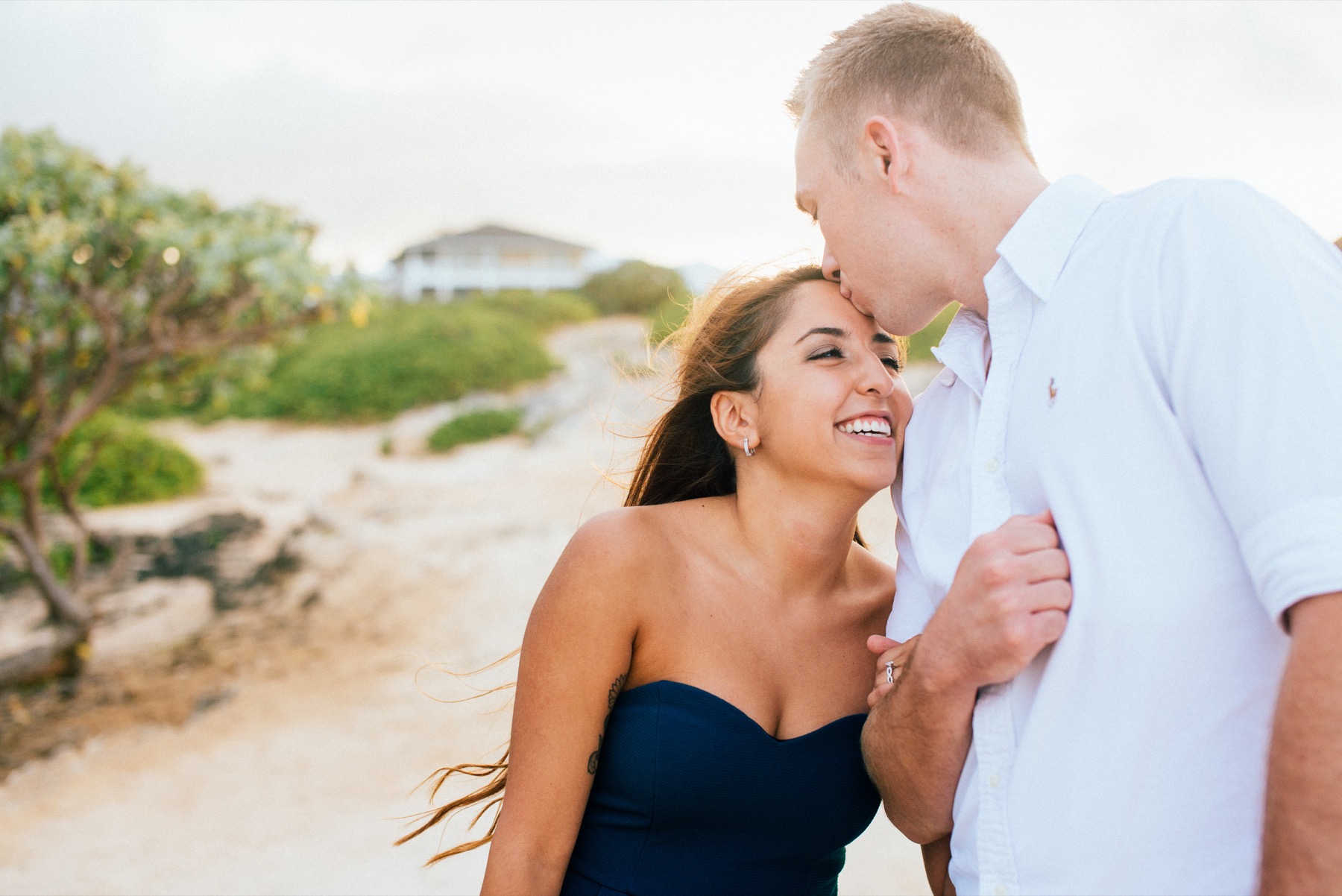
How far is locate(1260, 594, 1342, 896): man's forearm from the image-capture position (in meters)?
1.16

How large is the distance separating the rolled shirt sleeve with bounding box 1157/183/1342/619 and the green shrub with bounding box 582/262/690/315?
26.4 m

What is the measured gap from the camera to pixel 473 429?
18781 mm

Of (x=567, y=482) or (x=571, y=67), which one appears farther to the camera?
(x=567, y=482)

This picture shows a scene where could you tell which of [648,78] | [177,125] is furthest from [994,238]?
[177,125]

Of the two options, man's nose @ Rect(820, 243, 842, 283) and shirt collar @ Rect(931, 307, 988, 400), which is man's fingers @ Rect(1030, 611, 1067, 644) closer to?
shirt collar @ Rect(931, 307, 988, 400)

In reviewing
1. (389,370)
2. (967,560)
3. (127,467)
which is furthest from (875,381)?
(389,370)

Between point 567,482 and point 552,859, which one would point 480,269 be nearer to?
point 567,482

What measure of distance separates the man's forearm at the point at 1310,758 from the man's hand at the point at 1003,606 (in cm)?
35

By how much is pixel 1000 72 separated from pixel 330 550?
10813mm

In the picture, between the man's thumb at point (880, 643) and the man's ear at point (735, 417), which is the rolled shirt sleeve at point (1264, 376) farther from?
the man's ear at point (735, 417)

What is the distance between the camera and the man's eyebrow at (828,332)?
259 centimetres

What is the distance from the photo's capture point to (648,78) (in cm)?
844

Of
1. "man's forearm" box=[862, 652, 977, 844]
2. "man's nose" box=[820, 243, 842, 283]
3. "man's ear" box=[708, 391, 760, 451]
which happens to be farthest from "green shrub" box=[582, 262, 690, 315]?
"man's forearm" box=[862, 652, 977, 844]

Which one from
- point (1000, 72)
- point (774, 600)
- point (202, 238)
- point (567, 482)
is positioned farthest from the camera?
point (567, 482)
